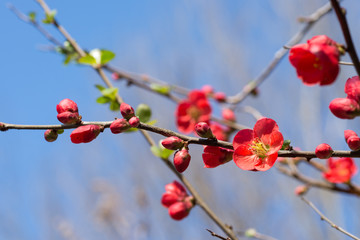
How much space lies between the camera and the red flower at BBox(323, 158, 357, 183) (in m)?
2.07

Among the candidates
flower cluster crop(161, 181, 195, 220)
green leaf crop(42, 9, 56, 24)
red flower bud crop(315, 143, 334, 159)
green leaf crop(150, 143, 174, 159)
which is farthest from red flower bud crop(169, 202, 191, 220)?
green leaf crop(42, 9, 56, 24)

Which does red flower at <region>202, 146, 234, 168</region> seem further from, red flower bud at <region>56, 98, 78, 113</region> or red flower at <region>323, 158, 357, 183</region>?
red flower at <region>323, 158, 357, 183</region>

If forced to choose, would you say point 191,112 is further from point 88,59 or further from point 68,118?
point 68,118

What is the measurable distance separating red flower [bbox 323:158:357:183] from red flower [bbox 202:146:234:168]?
121cm

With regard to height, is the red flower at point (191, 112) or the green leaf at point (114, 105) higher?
the red flower at point (191, 112)

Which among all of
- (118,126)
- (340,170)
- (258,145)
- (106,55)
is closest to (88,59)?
(106,55)

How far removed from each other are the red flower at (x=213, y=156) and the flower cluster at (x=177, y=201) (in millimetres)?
493

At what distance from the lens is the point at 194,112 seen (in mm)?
2602

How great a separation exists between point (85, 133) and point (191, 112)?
1.64 metres

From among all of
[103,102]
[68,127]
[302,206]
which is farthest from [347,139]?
[302,206]

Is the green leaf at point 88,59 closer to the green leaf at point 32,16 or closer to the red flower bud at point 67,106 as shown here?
the red flower bud at point 67,106

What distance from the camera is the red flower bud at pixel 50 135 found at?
40.7 inches

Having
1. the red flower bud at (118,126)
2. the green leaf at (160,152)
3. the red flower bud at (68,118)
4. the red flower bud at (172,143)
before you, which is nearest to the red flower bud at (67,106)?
the red flower bud at (68,118)

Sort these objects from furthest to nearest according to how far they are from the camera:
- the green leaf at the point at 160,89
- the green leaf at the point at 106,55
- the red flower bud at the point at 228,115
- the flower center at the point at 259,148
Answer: the red flower bud at the point at 228,115 → the green leaf at the point at 160,89 → the green leaf at the point at 106,55 → the flower center at the point at 259,148
